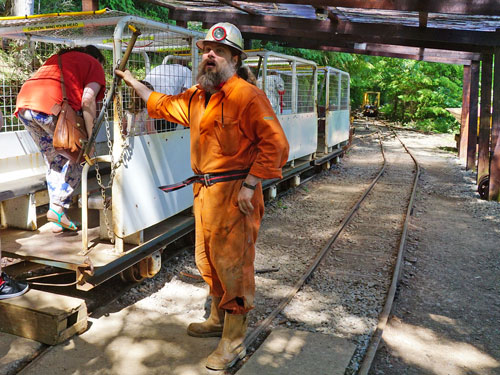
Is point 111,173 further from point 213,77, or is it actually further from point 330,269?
point 330,269

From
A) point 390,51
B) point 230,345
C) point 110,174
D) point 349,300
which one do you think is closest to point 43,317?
point 230,345

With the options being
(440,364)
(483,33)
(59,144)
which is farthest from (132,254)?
(483,33)

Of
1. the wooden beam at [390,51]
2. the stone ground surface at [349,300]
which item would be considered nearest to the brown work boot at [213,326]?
the stone ground surface at [349,300]

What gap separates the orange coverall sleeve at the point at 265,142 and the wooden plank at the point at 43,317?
1.88 m

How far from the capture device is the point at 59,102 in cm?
453

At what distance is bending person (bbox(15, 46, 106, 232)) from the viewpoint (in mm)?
4527

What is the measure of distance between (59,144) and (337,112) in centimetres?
1056

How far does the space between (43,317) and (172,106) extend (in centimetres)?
189

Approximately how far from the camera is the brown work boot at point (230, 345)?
12.0 ft

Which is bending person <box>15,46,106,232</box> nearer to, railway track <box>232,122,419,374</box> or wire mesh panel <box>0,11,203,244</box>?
wire mesh panel <box>0,11,203,244</box>

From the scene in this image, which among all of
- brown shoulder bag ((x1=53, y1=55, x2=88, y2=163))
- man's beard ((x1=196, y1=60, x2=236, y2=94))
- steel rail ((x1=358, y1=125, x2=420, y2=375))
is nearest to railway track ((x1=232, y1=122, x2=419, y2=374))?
steel rail ((x1=358, y1=125, x2=420, y2=375))

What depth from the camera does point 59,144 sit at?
442cm

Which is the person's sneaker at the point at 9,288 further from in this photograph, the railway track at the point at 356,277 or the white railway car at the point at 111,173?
the railway track at the point at 356,277

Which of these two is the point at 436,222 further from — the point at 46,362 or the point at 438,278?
the point at 46,362
